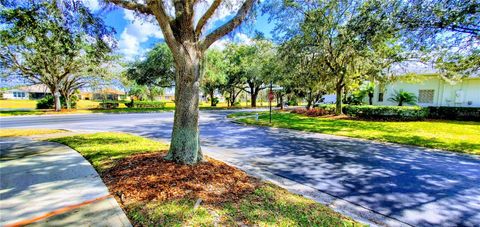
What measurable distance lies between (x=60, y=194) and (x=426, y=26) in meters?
10.4

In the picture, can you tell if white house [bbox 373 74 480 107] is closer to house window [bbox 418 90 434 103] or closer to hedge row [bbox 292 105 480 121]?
house window [bbox 418 90 434 103]

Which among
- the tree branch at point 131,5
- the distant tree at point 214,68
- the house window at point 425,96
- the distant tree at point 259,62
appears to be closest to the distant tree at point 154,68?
the distant tree at point 214,68

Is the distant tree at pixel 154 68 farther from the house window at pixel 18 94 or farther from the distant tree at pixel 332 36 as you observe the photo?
the house window at pixel 18 94

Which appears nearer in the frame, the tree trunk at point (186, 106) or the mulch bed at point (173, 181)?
the mulch bed at point (173, 181)

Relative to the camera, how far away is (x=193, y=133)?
4523 millimetres

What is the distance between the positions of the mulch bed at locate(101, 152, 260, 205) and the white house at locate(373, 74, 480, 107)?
18.0 metres

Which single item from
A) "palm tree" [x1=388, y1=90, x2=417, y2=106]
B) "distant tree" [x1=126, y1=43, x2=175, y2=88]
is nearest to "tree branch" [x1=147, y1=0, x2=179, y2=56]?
"palm tree" [x1=388, y1=90, x2=417, y2=106]

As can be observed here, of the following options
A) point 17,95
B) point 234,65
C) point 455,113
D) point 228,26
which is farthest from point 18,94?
point 455,113

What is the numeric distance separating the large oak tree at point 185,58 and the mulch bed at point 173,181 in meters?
0.44

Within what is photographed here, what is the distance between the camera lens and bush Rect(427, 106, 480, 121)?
14.5 metres

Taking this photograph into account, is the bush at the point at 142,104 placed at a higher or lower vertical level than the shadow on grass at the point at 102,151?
higher

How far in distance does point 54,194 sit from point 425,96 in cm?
2410

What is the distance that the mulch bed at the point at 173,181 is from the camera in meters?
3.28

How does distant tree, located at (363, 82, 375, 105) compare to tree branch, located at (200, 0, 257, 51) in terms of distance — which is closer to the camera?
tree branch, located at (200, 0, 257, 51)
